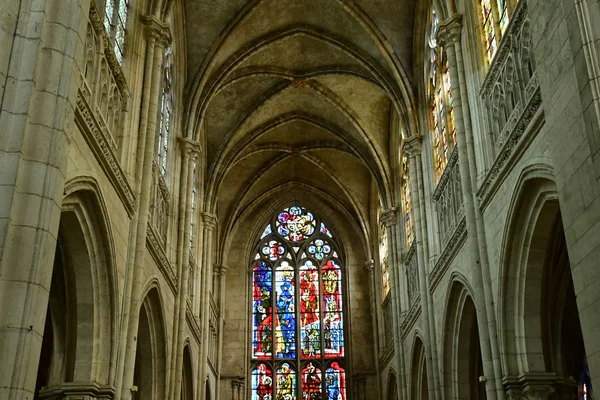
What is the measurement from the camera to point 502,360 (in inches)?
531

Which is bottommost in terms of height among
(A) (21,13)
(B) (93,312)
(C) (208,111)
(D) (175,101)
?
(B) (93,312)

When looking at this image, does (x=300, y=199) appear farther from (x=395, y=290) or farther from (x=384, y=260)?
(x=395, y=290)

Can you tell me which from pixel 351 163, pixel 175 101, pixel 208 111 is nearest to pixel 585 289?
pixel 175 101

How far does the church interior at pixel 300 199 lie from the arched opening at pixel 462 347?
0.06m

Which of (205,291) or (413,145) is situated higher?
(413,145)

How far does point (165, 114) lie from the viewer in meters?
20.3

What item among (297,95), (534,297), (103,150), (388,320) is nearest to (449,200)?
(534,297)

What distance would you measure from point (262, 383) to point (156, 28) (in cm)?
1755

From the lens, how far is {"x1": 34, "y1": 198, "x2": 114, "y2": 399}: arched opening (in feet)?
41.5

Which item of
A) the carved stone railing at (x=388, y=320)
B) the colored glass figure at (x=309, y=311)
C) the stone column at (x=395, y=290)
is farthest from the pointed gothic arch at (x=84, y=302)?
the colored glass figure at (x=309, y=311)

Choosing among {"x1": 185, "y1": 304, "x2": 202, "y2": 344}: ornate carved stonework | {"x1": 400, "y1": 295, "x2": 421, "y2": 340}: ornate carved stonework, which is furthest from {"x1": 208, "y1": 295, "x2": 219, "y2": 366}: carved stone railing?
{"x1": 400, "y1": 295, "x2": 421, "y2": 340}: ornate carved stonework

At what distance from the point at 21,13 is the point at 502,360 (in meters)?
9.55

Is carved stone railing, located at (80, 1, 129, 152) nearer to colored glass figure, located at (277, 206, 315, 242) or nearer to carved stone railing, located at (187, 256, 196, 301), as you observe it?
carved stone railing, located at (187, 256, 196, 301)

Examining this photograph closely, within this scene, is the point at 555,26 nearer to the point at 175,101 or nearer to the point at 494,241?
the point at 494,241
